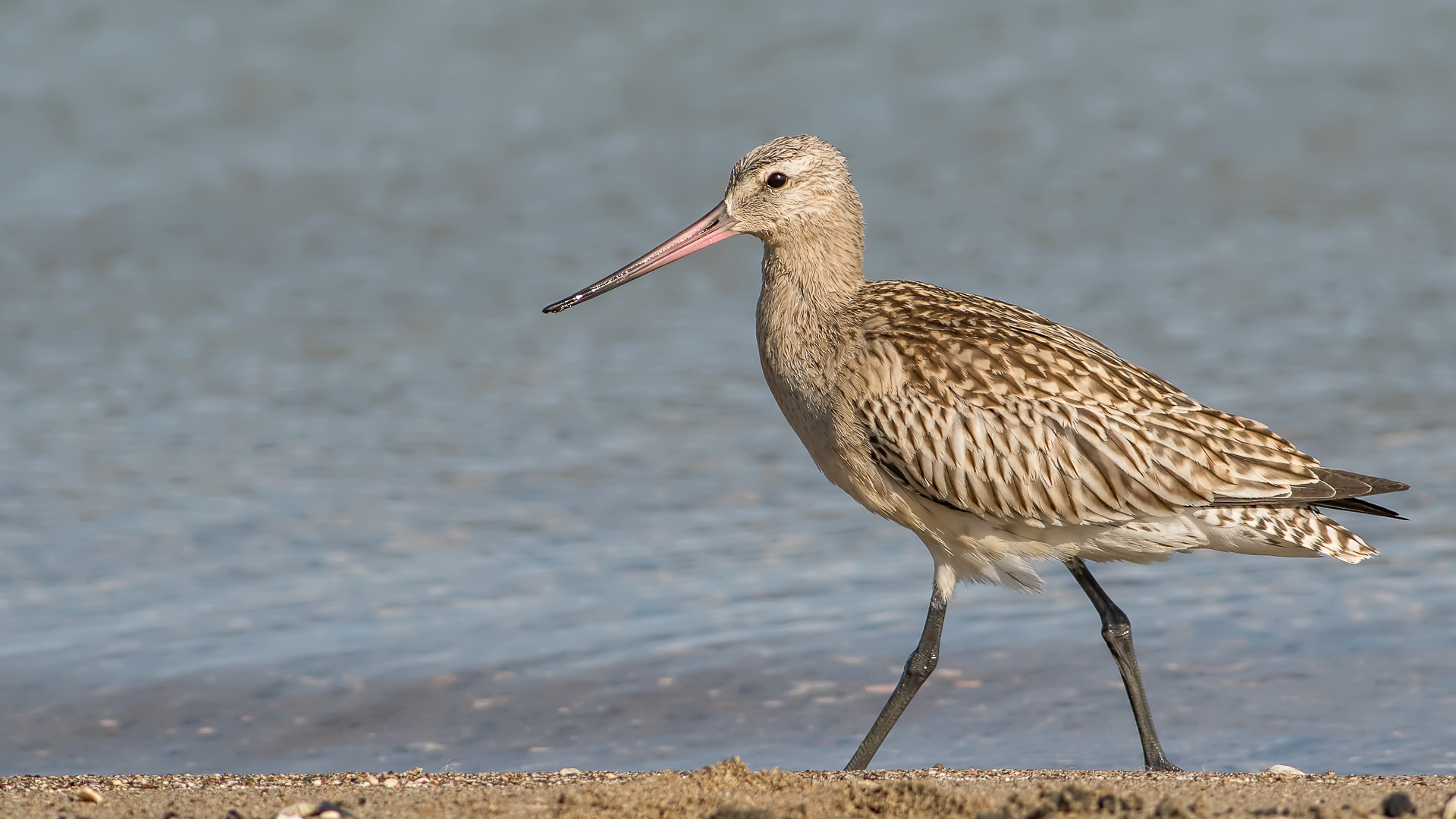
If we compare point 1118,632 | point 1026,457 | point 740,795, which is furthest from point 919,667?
point 740,795

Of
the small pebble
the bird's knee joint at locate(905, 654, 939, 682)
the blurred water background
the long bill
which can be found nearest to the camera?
the small pebble

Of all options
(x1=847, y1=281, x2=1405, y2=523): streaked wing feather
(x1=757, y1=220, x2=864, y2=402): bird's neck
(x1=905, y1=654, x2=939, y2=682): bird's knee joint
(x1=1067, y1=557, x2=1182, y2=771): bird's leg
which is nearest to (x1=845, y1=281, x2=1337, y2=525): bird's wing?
(x1=847, y1=281, x2=1405, y2=523): streaked wing feather

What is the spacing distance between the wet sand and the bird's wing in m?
0.94

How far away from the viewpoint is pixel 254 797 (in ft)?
15.7

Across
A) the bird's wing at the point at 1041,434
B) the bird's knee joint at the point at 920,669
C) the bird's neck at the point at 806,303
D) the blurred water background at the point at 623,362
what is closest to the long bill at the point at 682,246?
the bird's neck at the point at 806,303

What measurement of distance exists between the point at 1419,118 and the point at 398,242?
300 inches

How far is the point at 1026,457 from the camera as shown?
575cm

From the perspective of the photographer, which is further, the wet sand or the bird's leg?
the bird's leg

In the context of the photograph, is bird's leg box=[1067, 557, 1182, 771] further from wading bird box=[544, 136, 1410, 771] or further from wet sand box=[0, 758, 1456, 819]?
wet sand box=[0, 758, 1456, 819]

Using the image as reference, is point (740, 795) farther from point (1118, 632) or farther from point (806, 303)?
point (806, 303)

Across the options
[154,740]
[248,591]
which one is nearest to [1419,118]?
[248,591]

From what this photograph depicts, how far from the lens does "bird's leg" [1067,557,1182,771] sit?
18.9 feet

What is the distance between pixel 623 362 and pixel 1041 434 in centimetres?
441

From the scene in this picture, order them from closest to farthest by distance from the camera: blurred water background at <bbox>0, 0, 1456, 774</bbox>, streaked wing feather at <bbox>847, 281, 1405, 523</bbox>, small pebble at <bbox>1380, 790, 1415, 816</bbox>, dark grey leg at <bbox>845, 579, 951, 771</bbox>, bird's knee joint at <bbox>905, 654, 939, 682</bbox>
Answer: small pebble at <bbox>1380, 790, 1415, 816</bbox>, streaked wing feather at <bbox>847, 281, 1405, 523</bbox>, dark grey leg at <bbox>845, 579, 951, 771</bbox>, bird's knee joint at <bbox>905, 654, 939, 682</bbox>, blurred water background at <bbox>0, 0, 1456, 774</bbox>
